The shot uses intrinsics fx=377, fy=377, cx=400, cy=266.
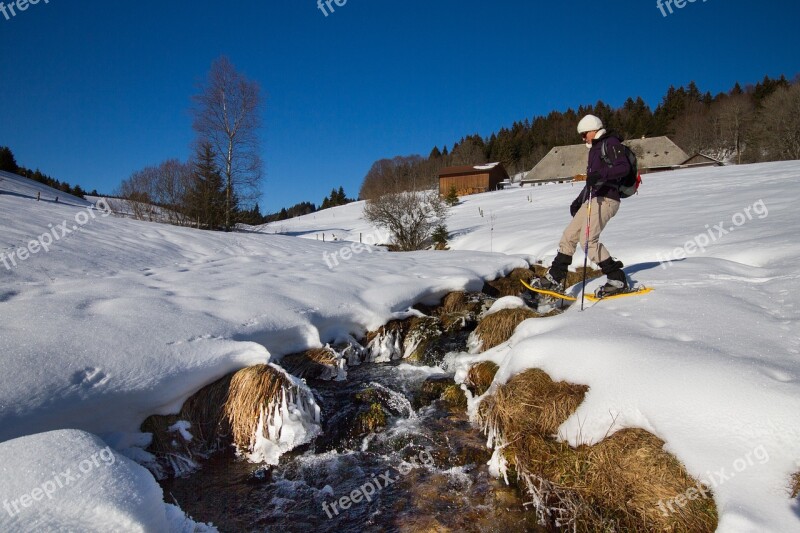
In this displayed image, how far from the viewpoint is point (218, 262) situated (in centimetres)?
731

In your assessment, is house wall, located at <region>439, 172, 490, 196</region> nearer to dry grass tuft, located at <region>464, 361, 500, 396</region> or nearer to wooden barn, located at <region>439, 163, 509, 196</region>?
wooden barn, located at <region>439, 163, 509, 196</region>

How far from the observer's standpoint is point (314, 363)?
475cm

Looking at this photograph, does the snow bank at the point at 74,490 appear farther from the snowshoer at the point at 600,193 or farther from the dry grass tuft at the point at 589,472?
the snowshoer at the point at 600,193

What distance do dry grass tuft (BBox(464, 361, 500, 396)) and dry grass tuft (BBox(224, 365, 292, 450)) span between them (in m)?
2.20

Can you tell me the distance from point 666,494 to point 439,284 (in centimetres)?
481

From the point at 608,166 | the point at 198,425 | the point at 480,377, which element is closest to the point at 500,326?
the point at 480,377

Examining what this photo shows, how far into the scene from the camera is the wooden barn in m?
50.8

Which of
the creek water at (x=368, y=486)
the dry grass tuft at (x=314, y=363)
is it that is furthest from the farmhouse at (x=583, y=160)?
the creek water at (x=368, y=486)

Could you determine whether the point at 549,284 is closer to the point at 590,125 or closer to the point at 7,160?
the point at 590,125

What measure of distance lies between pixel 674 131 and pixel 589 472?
8056cm

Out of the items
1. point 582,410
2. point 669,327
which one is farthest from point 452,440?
point 669,327

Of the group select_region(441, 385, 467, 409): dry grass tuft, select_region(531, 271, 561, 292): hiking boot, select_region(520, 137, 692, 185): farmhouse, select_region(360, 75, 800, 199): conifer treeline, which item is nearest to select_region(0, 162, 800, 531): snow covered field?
select_region(441, 385, 467, 409): dry grass tuft

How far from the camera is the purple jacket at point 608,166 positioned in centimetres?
478

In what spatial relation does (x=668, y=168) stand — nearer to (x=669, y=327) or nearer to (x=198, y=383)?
(x=669, y=327)
